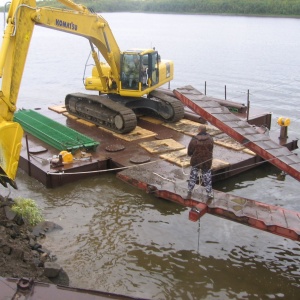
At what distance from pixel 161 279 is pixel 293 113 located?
1442 centimetres

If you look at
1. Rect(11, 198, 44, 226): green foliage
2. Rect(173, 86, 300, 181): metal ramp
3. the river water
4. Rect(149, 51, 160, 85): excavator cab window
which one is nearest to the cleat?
the river water

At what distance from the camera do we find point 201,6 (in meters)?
74.6

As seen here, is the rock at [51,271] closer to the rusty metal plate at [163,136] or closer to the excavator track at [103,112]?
the excavator track at [103,112]

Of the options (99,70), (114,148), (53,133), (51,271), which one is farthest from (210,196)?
(99,70)

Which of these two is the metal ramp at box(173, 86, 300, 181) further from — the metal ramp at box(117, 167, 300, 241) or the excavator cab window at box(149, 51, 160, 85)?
the excavator cab window at box(149, 51, 160, 85)

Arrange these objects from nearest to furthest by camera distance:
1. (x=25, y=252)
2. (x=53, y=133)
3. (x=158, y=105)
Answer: (x=25, y=252)
(x=53, y=133)
(x=158, y=105)

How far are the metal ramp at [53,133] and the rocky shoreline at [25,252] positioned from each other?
3476 mm

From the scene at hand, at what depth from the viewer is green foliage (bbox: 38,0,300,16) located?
65.8 m

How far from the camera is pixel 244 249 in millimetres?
8820

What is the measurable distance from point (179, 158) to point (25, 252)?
567 centimetres

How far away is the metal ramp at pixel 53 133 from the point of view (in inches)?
501

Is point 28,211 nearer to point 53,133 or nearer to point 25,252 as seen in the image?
point 25,252

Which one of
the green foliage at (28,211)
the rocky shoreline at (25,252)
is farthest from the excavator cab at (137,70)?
the rocky shoreline at (25,252)

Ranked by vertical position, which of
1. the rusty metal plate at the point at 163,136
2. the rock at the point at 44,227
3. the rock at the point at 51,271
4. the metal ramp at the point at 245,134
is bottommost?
the rock at the point at 44,227
